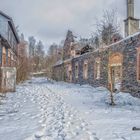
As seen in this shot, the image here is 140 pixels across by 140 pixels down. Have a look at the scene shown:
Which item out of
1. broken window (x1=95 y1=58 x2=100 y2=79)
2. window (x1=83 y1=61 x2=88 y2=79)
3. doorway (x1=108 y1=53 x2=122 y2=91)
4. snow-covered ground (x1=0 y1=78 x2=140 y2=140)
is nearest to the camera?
snow-covered ground (x1=0 y1=78 x2=140 y2=140)

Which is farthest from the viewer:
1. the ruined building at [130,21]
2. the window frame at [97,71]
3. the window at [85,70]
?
the window at [85,70]

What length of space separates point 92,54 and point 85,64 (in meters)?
3.04

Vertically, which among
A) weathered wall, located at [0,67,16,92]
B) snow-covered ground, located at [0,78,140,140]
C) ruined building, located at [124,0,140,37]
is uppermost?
ruined building, located at [124,0,140,37]

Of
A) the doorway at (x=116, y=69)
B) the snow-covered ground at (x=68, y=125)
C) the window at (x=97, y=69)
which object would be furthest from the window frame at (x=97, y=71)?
the snow-covered ground at (x=68, y=125)

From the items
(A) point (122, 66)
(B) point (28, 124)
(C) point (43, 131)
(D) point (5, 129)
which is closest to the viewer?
(C) point (43, 131)

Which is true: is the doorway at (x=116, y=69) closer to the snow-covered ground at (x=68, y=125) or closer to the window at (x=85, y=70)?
the window at (x=85, y=70)

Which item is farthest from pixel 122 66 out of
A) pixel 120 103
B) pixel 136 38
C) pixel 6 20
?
pixel 6 20

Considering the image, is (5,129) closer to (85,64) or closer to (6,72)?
(6,72)

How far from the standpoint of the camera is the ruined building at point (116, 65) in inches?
594

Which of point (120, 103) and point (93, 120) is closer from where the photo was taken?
point (93, 120)

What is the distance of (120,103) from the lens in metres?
12.1

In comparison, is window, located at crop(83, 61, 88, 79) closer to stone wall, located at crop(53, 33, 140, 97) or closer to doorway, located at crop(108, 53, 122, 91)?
stone wall, located at crop(53, 33, 140, 97)

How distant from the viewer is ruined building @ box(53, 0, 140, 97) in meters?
15.1

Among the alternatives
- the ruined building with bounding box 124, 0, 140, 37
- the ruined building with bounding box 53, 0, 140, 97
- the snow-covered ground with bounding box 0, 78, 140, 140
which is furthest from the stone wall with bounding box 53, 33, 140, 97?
the snow-covered ground with bounding box 0, 78, 140, 140
